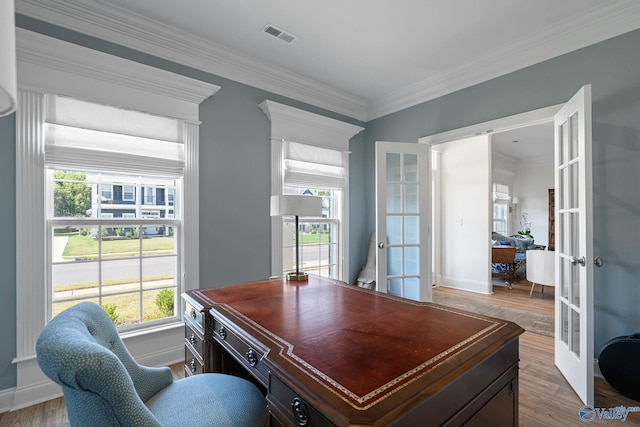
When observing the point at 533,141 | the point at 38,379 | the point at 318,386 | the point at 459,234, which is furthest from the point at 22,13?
the point at 533,141

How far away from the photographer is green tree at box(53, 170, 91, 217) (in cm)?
217

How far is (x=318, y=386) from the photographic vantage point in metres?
0.78

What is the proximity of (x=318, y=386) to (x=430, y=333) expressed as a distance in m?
0.54

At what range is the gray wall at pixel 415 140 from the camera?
2170 millimetres

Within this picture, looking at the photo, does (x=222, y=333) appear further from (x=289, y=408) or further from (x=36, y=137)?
(x=36, y=137)

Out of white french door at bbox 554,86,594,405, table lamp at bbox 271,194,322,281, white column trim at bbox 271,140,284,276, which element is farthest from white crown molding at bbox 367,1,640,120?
table lamp at bbox 271,194,322,281

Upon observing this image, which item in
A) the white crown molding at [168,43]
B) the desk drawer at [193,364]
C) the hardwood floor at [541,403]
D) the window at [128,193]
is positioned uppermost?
the white crown molding at [168,43]

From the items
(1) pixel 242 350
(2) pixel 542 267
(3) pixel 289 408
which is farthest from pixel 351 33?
(2) pixel 542 267

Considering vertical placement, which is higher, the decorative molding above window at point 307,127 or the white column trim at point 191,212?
the decorative molding above window at point 307,127

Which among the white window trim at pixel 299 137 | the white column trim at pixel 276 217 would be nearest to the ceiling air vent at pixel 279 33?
the white window trim at pixel 299 137

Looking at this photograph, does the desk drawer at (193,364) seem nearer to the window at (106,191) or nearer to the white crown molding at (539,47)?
the window at (106,191)

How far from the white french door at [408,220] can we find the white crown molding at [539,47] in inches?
26.4

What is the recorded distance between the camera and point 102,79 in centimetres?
223

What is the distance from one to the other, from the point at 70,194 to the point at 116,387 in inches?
81.0
